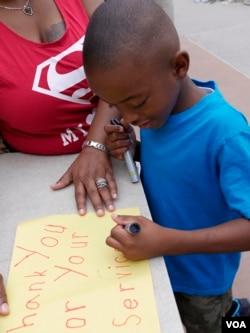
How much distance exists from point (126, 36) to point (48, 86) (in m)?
0.29

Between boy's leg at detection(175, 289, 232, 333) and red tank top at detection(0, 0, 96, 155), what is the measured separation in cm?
42

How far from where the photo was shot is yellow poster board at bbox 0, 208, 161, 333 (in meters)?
0.67

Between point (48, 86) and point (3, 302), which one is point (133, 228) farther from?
point (48, 86)

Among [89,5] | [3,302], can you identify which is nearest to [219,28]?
[89,5]

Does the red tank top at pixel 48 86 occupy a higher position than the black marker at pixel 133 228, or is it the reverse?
the red tank top at pixel 48 86

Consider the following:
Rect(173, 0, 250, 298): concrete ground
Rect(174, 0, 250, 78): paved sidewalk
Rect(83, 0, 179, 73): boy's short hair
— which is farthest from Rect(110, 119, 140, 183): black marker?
Rect(174, 0, 250, 78): paved sidewalk

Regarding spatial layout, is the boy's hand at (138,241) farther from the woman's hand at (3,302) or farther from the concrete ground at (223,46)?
the concrete ground at (223,46)

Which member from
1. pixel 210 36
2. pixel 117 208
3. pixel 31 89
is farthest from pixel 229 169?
pixel 210 36

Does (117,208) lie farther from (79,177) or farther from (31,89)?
(31,89)

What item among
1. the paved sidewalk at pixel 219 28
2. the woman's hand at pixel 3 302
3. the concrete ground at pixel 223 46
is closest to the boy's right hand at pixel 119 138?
the woman's hand at pixel 3 302

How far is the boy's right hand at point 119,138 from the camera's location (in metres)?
0.98

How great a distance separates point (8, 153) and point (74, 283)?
1.64 ft

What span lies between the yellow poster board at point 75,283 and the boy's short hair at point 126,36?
0.28 m

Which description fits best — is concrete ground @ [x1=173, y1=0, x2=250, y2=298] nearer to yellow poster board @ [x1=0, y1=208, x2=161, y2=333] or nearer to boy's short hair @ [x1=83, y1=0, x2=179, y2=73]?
yellow poster board @ [x1=0, y1=208, x2=161, y2=333]
